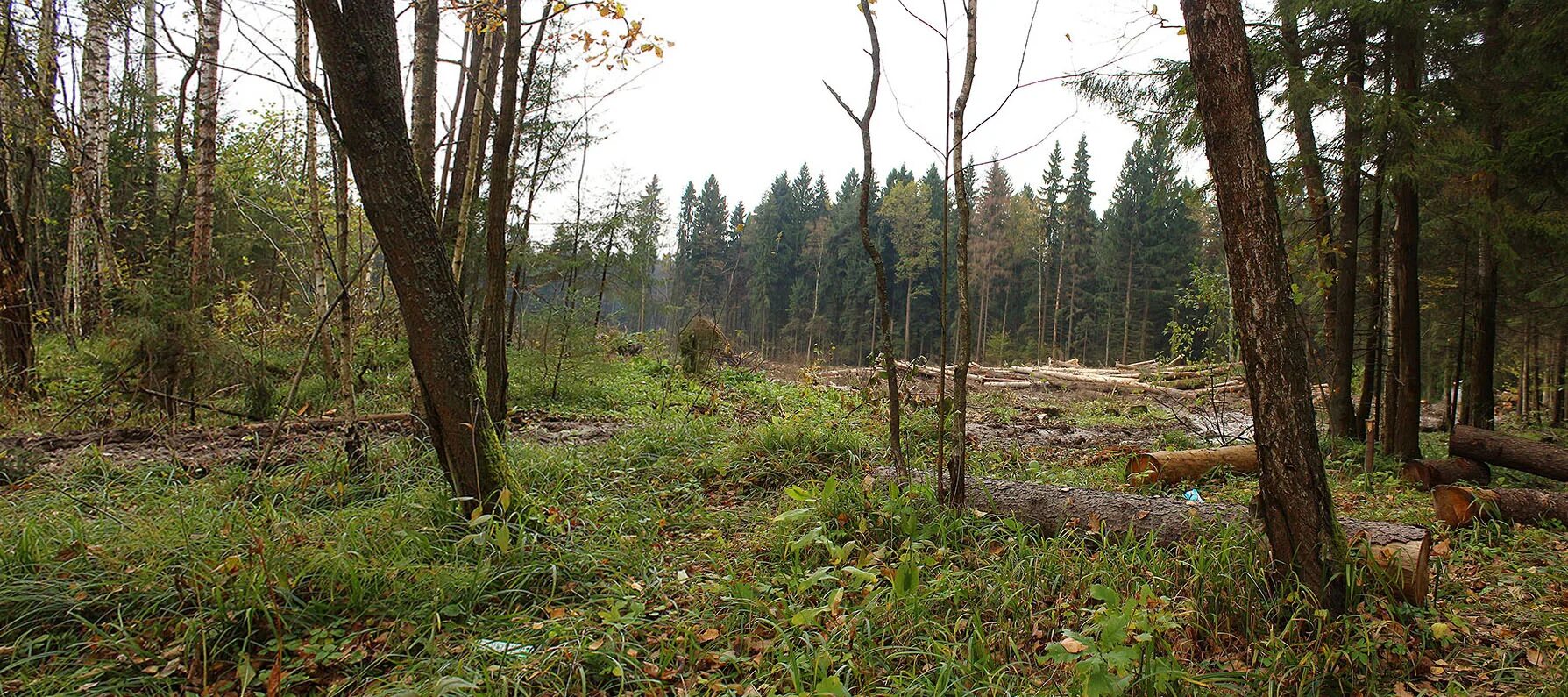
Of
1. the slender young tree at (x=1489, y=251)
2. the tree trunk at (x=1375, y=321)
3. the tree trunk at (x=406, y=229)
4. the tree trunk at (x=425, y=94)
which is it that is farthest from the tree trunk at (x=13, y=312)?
the slender young tree at (x=1489, y=251)

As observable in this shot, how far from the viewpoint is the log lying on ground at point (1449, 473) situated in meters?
5.66

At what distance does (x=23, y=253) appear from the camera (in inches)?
237

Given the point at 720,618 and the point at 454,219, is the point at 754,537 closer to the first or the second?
the point at 720,618

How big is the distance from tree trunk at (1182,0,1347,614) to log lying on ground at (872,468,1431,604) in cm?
31

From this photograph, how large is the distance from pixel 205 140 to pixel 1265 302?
869 centimetres

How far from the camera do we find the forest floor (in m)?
2.37

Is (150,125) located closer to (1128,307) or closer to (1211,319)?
(1211,319)

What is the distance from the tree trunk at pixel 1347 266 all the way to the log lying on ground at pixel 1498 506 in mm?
2477

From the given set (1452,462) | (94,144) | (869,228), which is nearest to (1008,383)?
Answer: (1452,462)

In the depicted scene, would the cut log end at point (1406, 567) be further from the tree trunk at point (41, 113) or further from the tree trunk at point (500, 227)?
the tree trunk at point (41, 113)

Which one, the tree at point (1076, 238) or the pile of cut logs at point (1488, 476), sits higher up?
the tree at point (1076, 238)

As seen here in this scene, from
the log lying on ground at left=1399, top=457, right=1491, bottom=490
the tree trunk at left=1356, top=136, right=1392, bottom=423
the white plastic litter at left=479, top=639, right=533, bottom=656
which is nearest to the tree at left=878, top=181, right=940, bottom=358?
the tree trunk at left=1356, top=136, right=1392, bottom=423

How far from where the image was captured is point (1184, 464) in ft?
19.1

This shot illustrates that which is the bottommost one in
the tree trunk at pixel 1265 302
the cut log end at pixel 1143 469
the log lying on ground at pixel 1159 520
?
the cut log end at pixel 1143 469
